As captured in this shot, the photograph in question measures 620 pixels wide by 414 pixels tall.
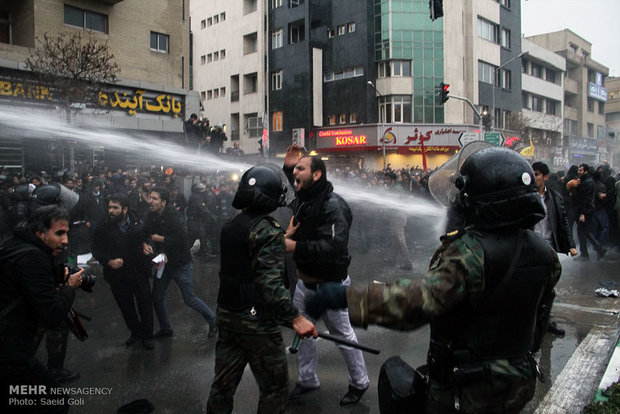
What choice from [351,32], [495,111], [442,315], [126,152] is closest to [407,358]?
[442,315]

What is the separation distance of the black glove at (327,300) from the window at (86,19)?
21.0 m

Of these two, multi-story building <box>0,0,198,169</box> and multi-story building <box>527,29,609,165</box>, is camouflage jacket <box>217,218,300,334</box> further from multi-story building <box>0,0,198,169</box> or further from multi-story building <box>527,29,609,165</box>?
multi-story building <box>527,29,609,165</box>

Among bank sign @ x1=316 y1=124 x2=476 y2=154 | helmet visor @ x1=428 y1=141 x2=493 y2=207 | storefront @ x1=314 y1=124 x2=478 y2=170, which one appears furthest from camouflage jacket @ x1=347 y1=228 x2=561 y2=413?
bank sign @ x1=316 y1=124 x2=476 y2=154

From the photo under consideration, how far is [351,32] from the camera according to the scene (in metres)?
35.9

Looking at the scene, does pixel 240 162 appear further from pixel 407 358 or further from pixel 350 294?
pixel 350 294

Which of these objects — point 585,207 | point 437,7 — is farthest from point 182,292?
point 585,207

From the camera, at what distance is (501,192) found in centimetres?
187

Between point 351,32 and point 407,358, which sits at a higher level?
point 351,32

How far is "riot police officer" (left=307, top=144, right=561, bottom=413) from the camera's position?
69.0 inches

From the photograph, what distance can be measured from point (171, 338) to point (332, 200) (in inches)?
109

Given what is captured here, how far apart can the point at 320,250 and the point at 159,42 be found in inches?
834

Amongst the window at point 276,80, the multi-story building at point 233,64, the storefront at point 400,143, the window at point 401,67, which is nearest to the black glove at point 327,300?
the storefront at point 400,143

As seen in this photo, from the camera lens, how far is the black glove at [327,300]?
1.79m

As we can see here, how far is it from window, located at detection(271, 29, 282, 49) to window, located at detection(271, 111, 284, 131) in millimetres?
5761
